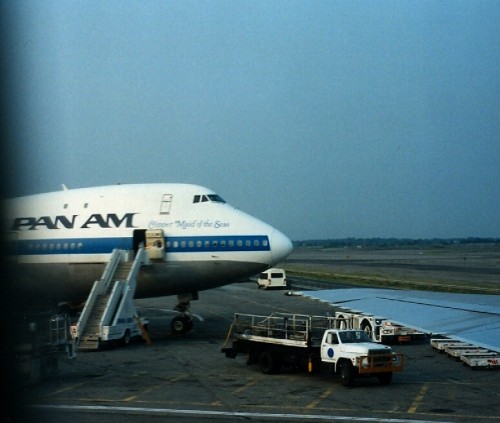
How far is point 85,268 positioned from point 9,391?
108 ft

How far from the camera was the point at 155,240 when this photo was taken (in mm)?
39875

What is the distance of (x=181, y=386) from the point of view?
84.0ft

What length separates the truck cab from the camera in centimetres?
2514

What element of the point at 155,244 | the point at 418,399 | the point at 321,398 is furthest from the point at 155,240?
the point at 418,399

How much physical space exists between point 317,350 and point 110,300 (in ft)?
46.3

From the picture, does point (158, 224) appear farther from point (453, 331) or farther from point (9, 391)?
point (9, 391)

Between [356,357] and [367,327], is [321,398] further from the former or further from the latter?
[367,327]

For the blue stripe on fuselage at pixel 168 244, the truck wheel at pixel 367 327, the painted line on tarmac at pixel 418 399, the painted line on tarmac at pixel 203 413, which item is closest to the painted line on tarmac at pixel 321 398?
the painted line on tarmac at pixel 203 413

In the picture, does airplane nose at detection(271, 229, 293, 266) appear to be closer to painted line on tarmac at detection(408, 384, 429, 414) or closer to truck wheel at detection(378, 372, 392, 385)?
truck wheel at detection(378, 372, 392, 385)

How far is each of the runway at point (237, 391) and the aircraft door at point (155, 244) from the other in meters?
5.49

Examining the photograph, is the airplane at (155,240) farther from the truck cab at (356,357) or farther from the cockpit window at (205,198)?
the truck cab at (356,357)

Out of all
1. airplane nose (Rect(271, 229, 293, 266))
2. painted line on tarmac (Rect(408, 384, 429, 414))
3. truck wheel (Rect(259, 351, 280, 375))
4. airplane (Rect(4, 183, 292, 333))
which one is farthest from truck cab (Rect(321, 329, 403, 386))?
airplane (Rect(4, 183, 292, 333))

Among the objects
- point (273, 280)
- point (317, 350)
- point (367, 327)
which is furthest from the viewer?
point (273, 280)

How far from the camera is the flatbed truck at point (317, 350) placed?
25.3 meters
